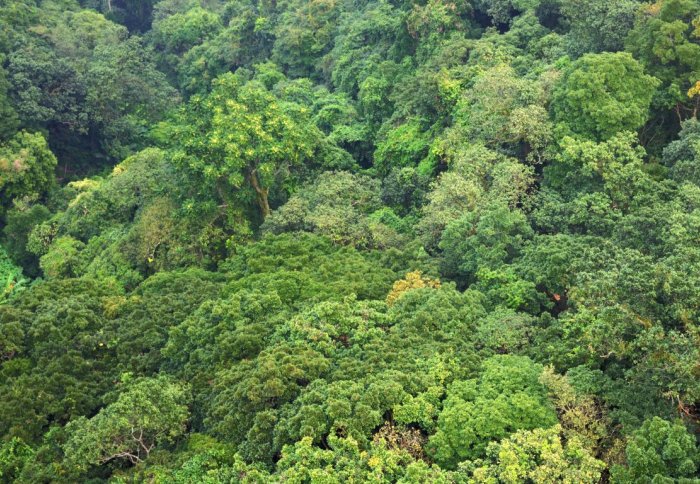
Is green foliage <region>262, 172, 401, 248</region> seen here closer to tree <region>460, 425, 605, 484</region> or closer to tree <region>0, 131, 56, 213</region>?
tree <region>460, 425, 605, 484</region>

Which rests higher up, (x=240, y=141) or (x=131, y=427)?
(x=240, y=141)

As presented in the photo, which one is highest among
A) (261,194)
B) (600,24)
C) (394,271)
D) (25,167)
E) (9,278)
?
(600,24)

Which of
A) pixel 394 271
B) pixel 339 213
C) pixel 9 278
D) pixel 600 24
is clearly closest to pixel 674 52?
pixel 600 24

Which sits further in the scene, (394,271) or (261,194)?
(261,194)

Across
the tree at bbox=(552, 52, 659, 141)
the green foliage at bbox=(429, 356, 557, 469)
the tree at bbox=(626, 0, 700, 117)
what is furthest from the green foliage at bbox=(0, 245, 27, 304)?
the tree at bbox=(626, 0, 700, 117)

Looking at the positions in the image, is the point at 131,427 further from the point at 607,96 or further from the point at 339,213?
the point at 607,96

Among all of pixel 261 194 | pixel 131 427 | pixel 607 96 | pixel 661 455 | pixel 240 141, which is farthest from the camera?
pixel 261 194

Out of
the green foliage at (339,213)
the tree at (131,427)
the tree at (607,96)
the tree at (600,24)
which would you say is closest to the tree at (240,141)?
the green foliage at (339,213)
